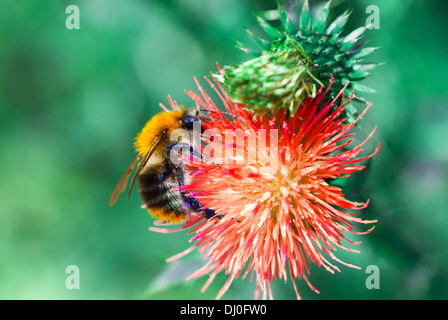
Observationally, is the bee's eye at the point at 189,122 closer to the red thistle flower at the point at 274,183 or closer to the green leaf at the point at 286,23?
the red thistle flower at the point at 274,183

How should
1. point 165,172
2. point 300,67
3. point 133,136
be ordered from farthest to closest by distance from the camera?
point 133,136, point 165,172, point 300,67

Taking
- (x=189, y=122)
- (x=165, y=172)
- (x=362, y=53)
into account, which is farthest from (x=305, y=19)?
(x=165, y=172)

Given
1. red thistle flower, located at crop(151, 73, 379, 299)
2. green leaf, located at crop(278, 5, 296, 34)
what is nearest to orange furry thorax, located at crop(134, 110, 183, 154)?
red thistle flower, located at crop(151, 73, 379, 299)

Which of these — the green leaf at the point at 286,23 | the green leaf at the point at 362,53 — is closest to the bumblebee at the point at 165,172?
the green leaf at the point at 286,23

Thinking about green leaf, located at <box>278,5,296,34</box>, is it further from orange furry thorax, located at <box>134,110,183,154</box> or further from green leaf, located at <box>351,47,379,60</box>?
orange furry thorax, located at <box>134,110,183,154</box>

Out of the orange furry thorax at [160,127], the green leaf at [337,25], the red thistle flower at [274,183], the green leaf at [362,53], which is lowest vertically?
the red thistle flower at [274,183]

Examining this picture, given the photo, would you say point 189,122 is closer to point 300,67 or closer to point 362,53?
point 300,67
